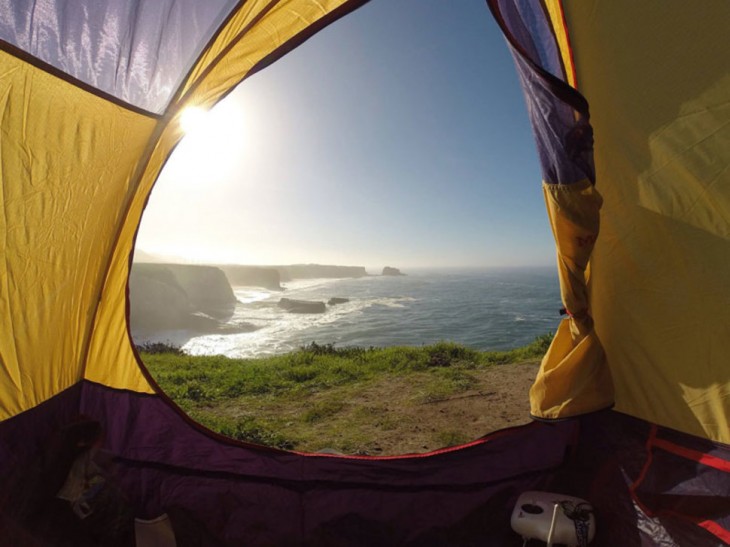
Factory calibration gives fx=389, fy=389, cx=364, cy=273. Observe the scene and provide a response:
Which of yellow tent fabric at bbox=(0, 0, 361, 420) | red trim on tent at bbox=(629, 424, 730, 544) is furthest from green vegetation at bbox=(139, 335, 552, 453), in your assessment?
yellow tent fabric at bbox=(0, 0, 361, 420)

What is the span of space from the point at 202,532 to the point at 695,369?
115 inches

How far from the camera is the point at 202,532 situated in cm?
249

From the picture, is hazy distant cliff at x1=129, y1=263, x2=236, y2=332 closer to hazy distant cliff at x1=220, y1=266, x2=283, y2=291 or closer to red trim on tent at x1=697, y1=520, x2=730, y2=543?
hazy distant cliff at x1=220, y1=266, x2=283, y2=291

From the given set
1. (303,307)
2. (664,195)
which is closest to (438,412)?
(664,195)

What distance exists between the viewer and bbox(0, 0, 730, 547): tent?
175 cm

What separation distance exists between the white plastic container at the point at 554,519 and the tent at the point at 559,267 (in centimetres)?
14

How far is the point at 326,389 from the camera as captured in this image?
7.96 meters

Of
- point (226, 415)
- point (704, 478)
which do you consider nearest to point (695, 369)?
point (704, 478)

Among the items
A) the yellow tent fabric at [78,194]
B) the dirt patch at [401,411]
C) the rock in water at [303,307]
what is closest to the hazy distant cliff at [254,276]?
the rock in water at [303,307]

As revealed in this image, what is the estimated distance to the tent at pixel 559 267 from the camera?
175 cm

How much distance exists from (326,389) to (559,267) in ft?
21.5

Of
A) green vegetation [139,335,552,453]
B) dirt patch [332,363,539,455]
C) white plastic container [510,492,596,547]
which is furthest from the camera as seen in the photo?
green vegetation [139,335,552,453]

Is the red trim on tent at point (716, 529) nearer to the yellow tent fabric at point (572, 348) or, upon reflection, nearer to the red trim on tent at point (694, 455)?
the red trim on tent at point (694, 455)

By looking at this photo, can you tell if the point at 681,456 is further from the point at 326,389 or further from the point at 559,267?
the point at 326,389
